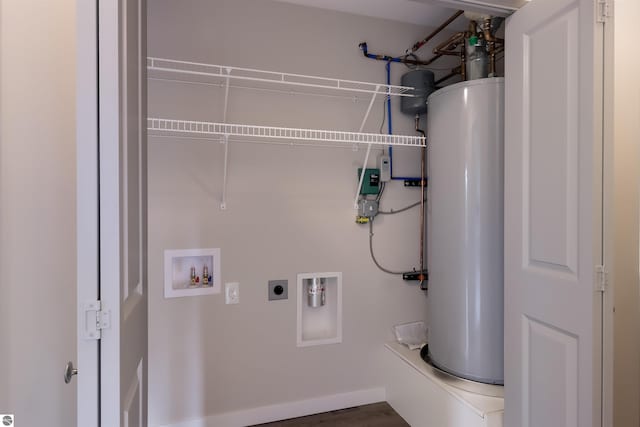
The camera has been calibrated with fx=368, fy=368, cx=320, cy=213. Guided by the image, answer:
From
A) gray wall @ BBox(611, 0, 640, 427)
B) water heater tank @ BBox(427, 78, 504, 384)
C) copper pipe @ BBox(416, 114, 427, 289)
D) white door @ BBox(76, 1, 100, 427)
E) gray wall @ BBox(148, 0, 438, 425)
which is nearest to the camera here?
white door @ BBox(76, 1, 100, 427)

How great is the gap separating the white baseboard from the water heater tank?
62cm

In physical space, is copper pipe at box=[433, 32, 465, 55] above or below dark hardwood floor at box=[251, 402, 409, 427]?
above

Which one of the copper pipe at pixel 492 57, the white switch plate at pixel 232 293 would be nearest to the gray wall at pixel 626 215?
the copper pipe at pixel 492 57

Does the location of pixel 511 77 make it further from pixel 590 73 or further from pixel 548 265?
pixel 548 265

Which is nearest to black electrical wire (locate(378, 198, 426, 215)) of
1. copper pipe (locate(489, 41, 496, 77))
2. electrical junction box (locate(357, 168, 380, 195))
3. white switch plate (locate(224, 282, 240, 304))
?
electrical junction box (locate(357, 168, 380, 195))

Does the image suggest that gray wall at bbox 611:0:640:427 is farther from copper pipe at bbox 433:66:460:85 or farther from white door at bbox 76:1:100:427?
white door at bbox 76:1:100:427

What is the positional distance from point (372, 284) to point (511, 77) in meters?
1.43

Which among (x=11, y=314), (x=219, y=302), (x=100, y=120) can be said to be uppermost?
(x=100, y=120)

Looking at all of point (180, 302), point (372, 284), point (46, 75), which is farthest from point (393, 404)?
point (46, 75)

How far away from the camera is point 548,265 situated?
4.20 feet

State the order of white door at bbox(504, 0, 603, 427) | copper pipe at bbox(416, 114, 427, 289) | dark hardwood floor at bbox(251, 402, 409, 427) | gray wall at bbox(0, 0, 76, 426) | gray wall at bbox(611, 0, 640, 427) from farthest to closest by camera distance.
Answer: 1. copper pipe at bbox(416, 114, 427, 289)
2. dark hardwood floor at bbox(251, 402, 409, 427)
3. gray wall at bbox(611, 0, 640, 427)
4. white door at bbox(504, 0, 603, 427)
5. gray wall at bbox(0, 0, 76, 426)

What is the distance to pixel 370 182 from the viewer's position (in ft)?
7.54

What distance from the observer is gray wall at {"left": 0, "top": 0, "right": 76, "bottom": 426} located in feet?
2.93

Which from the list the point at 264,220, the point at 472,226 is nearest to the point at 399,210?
the point at 472,226
